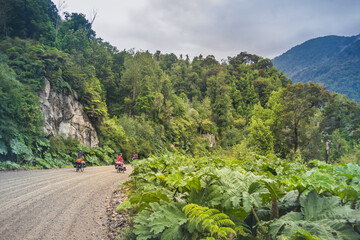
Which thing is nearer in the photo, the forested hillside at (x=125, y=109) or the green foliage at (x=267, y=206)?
the green foliage at (x=267, y=206)

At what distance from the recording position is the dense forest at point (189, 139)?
6.02 ft

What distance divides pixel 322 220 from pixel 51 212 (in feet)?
18.5

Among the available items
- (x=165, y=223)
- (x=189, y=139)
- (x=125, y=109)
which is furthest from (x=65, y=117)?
(x=189, y=139)

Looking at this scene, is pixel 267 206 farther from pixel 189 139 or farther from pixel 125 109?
pixel 125 109

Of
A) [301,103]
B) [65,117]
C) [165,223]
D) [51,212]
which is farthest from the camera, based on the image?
[301,103]

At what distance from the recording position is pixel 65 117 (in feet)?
64.0

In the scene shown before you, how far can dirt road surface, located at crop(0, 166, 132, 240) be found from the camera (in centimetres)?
390

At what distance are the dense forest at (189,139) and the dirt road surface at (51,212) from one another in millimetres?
982

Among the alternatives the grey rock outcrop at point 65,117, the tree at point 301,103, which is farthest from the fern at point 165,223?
the tree at point 301,103

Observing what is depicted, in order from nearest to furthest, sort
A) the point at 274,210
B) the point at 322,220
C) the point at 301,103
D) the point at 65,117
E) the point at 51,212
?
the point at 322,220 < the point at 274,210 < the point at 51,212 < the point at 65,117 < the point at 301,103

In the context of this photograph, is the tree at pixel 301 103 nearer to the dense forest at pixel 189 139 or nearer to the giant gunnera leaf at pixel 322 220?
the dense forest at pixel 189 139

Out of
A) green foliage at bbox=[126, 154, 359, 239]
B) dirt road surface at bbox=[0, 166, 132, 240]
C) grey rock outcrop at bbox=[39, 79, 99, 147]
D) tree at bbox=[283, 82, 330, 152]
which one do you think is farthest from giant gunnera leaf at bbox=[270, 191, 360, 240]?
tree at bbox=[283, 82, 330, 152]

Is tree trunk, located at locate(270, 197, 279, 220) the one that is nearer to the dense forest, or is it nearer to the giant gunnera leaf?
the dense forest

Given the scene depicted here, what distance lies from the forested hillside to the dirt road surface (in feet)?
21.4
